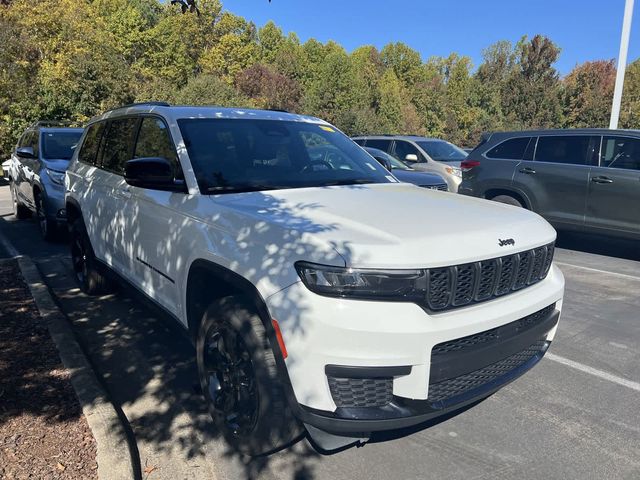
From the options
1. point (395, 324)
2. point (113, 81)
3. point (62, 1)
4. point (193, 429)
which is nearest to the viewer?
point (395, 324)

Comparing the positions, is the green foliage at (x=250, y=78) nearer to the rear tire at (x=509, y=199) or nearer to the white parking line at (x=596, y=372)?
the rear tire at (x=509, y=199)

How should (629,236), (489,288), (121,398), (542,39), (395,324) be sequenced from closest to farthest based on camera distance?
(395,324) → (489,288) → (121,398) → (629,236) → (542,39)

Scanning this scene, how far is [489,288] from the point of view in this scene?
2.66 m

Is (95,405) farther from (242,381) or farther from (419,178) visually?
(419,178)

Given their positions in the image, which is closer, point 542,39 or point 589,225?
point 589,225

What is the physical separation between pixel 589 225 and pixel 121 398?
22.1ft

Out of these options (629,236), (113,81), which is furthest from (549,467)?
(113,81)

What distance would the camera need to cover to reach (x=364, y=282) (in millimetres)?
2320

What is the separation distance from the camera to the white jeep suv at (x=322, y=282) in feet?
7.59

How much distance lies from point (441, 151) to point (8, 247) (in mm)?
9675

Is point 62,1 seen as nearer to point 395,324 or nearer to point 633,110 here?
point 395,324

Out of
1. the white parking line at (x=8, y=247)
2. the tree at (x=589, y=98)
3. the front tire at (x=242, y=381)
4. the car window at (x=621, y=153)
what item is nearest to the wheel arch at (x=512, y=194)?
the car window at (x=621, y=153)

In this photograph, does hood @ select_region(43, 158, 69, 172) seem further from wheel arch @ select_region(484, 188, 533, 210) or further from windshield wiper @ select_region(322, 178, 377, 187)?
wheel arch @ select_region(484, 188, 533, 210)

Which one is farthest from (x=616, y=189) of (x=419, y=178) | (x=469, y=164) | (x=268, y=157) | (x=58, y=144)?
(x=58, y=144)
